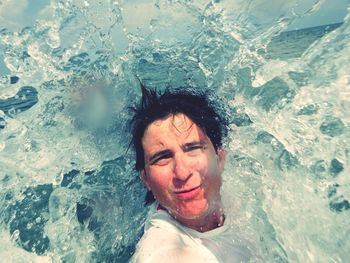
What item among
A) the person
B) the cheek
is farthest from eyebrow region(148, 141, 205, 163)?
the cheek

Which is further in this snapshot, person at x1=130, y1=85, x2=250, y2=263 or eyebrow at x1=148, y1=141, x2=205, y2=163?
eyebrow at x1=148, y1=141, x2=205, y2=163

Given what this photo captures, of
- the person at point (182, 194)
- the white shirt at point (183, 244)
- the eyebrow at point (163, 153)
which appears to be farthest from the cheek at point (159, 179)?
the white shirt at point (183, 244)

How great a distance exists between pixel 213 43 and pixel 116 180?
2841mm

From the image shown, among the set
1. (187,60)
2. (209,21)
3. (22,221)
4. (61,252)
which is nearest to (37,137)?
(22,221)

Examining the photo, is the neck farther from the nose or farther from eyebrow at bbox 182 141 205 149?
eyebrow at bbox 182 141 205 149

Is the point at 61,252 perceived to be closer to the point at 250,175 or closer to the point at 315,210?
the point at 250,175

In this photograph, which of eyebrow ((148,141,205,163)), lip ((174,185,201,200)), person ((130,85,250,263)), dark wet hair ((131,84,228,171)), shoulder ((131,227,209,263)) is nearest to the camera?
shoulder ((131,227,209,263))

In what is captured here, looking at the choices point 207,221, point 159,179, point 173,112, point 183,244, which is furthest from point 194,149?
point 183,244

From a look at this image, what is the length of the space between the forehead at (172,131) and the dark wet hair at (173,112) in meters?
0.07

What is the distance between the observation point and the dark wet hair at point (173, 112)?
3509 mm

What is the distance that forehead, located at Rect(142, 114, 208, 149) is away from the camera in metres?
3.15

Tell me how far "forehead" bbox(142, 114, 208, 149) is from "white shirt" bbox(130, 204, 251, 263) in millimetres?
619

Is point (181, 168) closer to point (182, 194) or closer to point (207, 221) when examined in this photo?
point (182, 194)

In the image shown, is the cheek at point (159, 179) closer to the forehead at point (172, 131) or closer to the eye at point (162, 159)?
the eye at point (162, 159)
